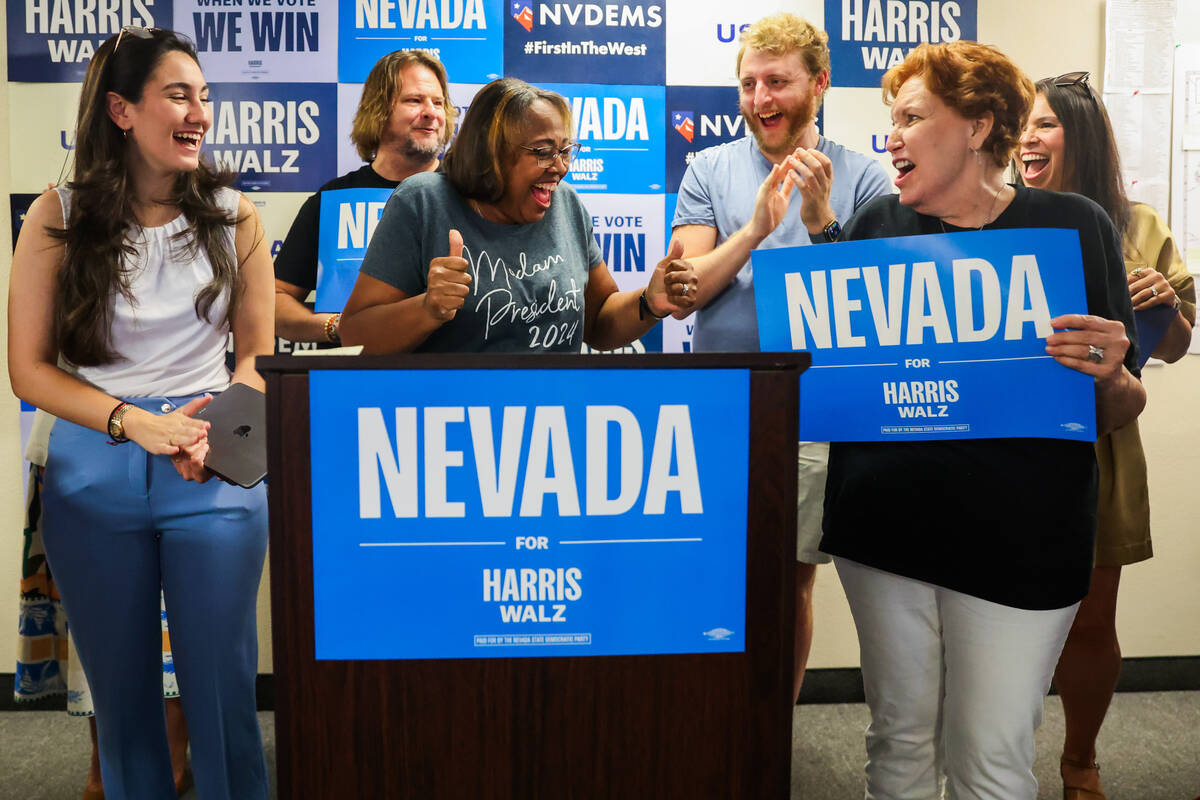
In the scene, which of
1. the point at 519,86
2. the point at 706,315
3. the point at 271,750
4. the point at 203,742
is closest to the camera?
the point at 203,742

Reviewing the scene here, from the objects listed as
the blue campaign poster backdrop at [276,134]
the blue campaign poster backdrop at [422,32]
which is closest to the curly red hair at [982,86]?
the blue campaign poster backdrop at [422,32]

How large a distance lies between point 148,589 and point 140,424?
29 centimetres

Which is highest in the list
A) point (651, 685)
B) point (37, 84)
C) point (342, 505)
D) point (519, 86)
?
point (37, 84)

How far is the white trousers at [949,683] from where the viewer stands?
4.84ft

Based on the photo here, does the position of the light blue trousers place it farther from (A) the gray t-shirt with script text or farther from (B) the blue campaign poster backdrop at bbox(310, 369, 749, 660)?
(B) the blue campaign poster backdrop at bbox(310, 369, 749, 660)

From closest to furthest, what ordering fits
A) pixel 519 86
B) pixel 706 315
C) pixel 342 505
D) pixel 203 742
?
pixel 342 505
pixel 203 742
pixel 519 86
pixel 706 315

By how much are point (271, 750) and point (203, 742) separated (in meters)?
1.31

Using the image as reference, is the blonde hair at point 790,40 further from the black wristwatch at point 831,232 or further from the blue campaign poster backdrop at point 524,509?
the blue campaign poster backdrop at point 524,509

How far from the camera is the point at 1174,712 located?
3109mm

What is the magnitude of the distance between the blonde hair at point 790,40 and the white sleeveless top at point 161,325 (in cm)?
136

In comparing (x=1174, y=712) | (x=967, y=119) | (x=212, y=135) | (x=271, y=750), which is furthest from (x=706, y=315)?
(x=1174, y=712)

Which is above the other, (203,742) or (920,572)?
(920,572)

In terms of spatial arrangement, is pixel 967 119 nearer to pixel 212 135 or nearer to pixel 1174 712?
pixel 212 135

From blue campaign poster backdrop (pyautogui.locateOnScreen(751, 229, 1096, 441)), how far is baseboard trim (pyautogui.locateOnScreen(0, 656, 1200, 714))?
197 centimetres
